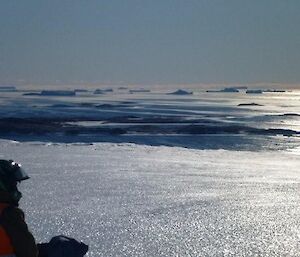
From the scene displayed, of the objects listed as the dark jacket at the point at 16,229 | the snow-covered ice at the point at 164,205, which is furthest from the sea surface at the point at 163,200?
the dark jacket at the point at 16,229

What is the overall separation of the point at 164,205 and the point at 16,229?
11.6ft

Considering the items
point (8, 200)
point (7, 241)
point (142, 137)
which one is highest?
point (8, 200)

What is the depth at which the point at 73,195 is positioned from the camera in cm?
641

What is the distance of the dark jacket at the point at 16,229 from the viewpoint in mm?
2535

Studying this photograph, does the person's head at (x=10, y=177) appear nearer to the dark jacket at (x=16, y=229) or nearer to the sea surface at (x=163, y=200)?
the dark jacket at (x=16, y=229)

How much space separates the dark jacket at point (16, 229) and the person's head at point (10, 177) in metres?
0.02

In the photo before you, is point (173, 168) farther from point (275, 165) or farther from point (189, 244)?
point (189, 244)

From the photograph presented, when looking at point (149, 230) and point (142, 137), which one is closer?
point (149, 230)

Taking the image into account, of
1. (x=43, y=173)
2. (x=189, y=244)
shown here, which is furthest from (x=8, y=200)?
(x=43, y=173)

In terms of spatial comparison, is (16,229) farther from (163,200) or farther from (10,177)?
(163,200)

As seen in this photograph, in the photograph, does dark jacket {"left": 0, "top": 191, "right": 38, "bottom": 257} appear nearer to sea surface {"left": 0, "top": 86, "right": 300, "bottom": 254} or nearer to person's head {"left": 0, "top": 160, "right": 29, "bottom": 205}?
person's head {"left": 0, "top": 160, "right": 29, "bottom": 205}

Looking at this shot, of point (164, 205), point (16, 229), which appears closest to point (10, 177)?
point (16, 229)

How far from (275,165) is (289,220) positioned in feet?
17.4

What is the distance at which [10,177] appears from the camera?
2.55 m
